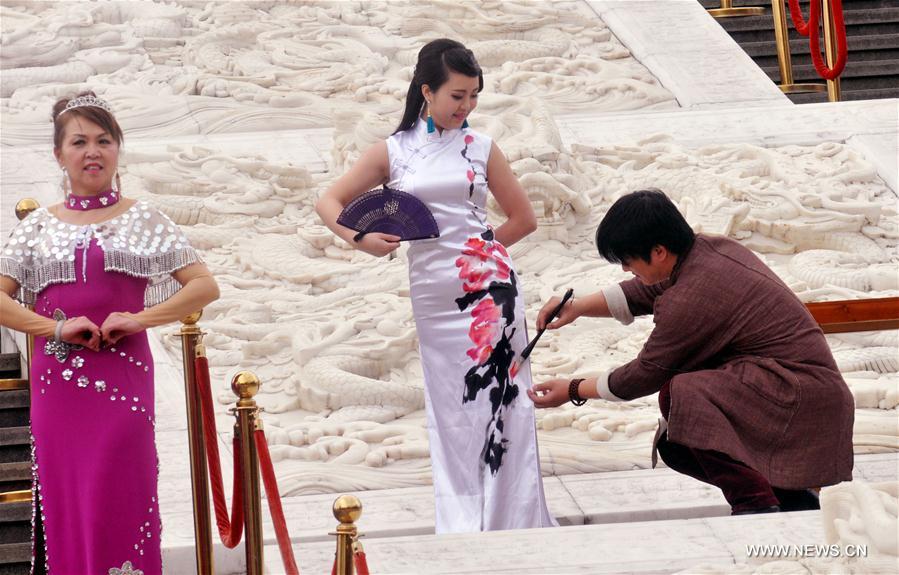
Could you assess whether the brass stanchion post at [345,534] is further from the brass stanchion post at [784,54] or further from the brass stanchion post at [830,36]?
the brass stanchion post at [784,54]

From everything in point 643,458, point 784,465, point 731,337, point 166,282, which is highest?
point 166,282

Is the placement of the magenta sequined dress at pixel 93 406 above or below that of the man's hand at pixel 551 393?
above

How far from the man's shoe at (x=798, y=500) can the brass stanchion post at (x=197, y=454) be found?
1805 millimetres

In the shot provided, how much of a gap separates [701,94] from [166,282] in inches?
246

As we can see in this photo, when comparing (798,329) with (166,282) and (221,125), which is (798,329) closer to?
(166,282)

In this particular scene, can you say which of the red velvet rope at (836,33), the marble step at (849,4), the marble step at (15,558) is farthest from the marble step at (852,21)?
the marble step at (15,558)

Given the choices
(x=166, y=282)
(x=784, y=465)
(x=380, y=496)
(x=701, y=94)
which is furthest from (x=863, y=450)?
(x=701, y=94)

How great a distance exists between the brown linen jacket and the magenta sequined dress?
5.07 feet

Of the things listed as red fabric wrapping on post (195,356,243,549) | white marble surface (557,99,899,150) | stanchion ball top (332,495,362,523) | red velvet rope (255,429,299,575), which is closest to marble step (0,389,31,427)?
red fabric wrapping on post (195,356,243,549)

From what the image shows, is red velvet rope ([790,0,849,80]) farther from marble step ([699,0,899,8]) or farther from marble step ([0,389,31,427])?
marble step ([0,389,31,427])

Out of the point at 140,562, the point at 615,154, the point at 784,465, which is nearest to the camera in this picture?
the point at 140,562

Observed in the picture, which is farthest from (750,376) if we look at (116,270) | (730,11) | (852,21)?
(852,21)

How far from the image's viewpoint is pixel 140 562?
4062 mm

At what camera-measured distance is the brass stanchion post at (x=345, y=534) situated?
11.7ft
